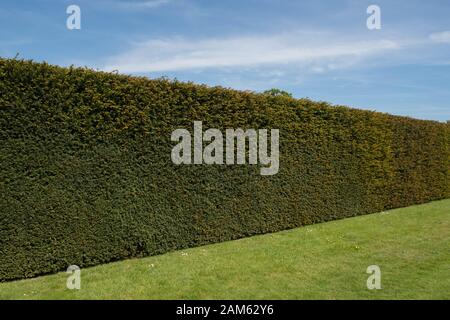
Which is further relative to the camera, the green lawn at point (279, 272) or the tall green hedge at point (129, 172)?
the tall green hedge at point (129, 172)

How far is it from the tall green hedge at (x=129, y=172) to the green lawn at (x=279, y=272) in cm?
52

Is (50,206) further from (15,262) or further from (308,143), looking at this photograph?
(308,143)

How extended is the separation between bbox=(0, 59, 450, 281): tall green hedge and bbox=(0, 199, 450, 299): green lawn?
52 centimetres

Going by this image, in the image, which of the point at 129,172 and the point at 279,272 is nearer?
the point at 279,272

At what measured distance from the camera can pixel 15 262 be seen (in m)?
7.11

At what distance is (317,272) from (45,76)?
226 inches

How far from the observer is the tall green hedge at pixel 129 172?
23.4ft

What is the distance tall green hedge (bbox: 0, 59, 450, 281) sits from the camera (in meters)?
7.14

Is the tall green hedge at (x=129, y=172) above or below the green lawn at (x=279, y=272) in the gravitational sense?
above

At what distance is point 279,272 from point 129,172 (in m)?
3.45

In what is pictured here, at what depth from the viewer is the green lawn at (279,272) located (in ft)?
20.5

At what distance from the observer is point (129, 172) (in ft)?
27.5

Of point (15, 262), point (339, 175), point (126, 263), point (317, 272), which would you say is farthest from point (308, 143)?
point (15, 262)

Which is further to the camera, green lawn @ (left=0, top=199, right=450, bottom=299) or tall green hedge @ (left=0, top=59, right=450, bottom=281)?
tall green hedge @ (left=0, top=59, right=450, bottom=281)
